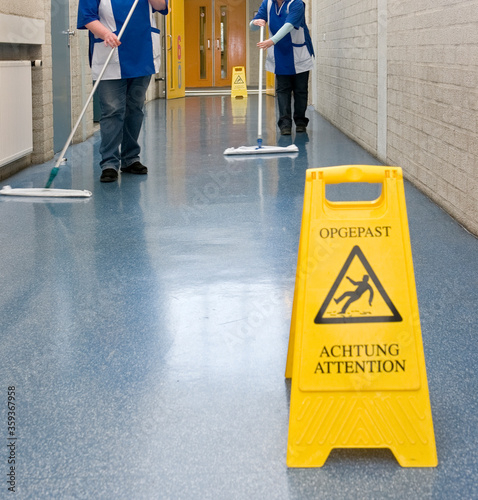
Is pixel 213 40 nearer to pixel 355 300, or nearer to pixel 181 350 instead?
pixel 181 350

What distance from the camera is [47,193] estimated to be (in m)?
3.94

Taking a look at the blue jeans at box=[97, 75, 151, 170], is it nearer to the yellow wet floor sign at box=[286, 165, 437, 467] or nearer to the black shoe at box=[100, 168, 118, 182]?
the black shoe at box=[100, 168, 118, 182]

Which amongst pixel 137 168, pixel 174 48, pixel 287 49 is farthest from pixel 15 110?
pixel 174 48

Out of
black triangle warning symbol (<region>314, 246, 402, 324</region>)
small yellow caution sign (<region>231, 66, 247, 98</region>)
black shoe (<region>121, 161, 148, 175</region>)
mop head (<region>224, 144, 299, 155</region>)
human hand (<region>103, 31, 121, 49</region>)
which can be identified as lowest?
black triangle warning symbol (<region>314, 246, 402, 324</region>)

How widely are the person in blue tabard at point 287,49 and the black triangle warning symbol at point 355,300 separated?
5266 mm

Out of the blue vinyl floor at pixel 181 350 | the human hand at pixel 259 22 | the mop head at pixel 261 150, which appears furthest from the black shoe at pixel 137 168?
the human hand at pixel 259 22

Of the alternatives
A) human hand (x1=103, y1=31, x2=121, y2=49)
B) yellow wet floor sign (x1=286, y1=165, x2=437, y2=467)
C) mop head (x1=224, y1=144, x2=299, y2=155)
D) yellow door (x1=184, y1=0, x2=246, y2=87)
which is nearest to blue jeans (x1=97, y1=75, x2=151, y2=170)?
human hand (x1=103, y1=31, x2=121, y2=49)

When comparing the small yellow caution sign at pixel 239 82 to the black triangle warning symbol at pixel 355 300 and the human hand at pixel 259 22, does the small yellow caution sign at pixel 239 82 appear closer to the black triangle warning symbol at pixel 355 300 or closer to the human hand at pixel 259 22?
the human hand at pixel 259 22

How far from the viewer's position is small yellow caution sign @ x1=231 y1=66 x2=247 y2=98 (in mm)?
13156

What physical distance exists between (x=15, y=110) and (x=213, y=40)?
14969mm

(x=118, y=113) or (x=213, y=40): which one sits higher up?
(x=213, y=40)

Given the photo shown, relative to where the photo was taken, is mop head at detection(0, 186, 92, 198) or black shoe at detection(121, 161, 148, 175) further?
black shoe at detection(121, 161, 148, 175)

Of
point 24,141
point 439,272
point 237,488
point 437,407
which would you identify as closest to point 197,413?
point 237,488

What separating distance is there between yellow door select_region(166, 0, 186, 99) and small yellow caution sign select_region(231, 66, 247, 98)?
39.2 inches
